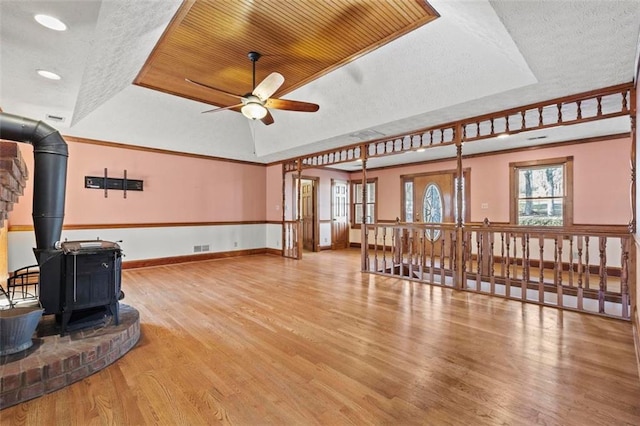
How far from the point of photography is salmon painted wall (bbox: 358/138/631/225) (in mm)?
5242

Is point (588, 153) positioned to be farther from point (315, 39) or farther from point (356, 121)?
point (315, 39)

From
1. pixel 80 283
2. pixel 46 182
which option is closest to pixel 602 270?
pixel 80 283

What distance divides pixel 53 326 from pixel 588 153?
808 cm

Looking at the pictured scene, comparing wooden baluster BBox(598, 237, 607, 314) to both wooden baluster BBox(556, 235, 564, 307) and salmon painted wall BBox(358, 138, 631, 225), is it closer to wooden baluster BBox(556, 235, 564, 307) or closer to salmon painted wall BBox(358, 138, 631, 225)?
wooden baluster BBox(556, 235, 564, 307)

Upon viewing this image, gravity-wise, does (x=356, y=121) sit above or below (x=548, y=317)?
above

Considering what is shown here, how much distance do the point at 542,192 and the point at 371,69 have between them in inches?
186

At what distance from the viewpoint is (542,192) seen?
6.14m

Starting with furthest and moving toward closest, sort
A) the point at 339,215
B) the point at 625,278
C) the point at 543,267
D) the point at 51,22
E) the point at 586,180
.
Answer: the point at 339,215 → the point at 586,180 → the point at 543,267 → the point at 625,278 → the point at 51,22

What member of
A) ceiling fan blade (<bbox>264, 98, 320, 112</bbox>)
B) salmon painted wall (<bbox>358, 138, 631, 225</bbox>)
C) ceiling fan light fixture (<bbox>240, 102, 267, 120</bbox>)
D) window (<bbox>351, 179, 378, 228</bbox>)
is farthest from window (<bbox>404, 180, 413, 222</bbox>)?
ceiling fan light fixture (<bbox>240, 102, 267, 120</bbox>)

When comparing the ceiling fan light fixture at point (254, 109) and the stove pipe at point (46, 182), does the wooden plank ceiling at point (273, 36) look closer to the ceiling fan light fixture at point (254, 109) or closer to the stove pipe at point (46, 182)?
the ceiling fan light fixture at point (254, 109)

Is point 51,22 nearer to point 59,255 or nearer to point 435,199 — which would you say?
point 59,255

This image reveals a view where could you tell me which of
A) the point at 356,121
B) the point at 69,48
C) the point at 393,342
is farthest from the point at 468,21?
the point at 69,48

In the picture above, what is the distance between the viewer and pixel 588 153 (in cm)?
553

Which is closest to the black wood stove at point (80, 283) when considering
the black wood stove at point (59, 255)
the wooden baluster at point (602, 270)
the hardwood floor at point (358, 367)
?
the black wood stove at point (59, 255)
